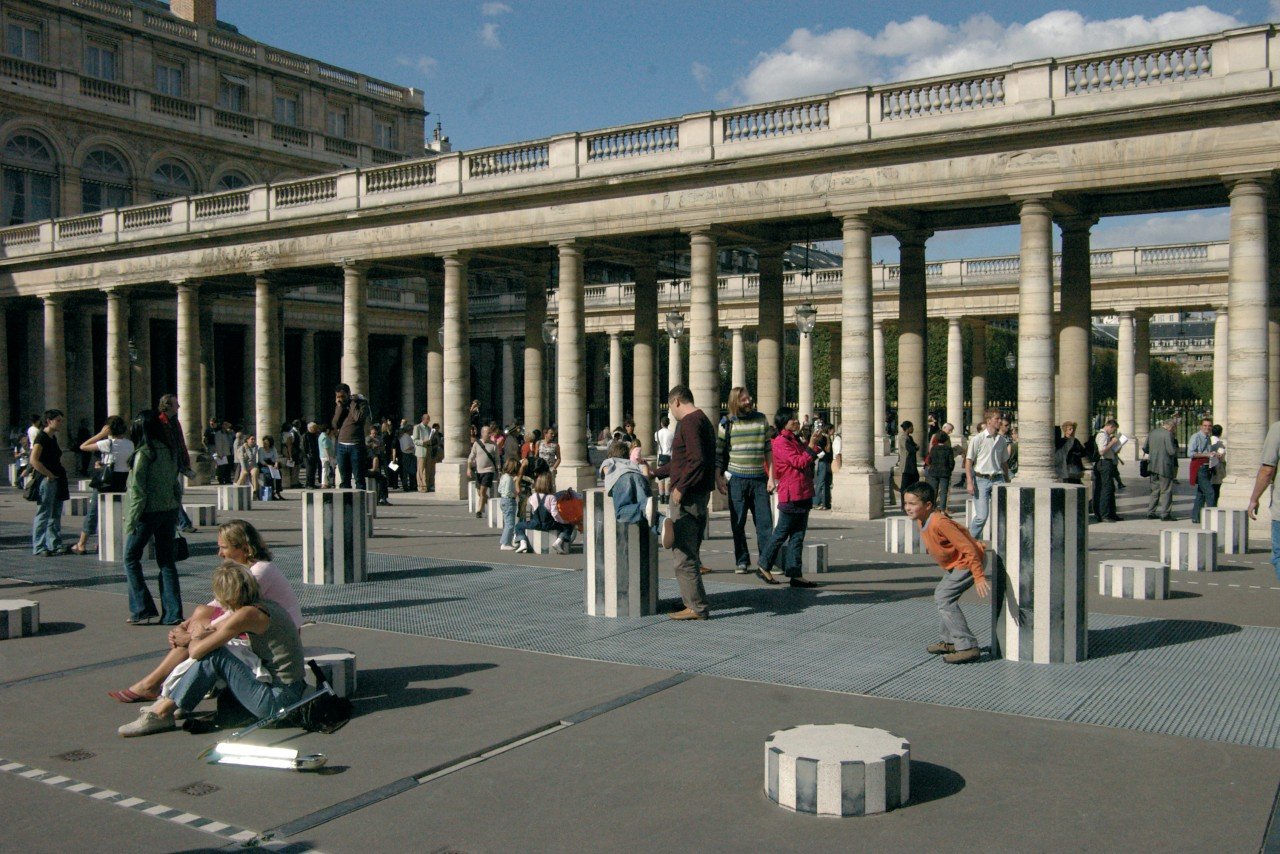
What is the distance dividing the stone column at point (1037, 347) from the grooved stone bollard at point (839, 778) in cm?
1517

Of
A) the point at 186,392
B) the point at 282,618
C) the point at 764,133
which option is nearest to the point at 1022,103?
the point at 764,133

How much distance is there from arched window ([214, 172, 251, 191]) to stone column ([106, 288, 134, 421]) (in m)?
14.5

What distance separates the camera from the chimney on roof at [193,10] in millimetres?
51125

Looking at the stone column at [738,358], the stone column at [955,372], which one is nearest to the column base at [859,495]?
the stone column at [955,372]

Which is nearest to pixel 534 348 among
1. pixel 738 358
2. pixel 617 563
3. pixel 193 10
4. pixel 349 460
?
pixel 349 460

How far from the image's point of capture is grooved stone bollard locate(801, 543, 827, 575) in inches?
515

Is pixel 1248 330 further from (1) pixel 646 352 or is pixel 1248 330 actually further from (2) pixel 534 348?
(2) pixel 534 348

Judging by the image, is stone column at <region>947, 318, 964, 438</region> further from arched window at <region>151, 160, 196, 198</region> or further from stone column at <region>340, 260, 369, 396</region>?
arched window at <region>151, 160, 196, 198</region>

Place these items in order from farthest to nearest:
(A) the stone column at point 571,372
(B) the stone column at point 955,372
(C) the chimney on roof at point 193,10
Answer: (C) the chimney on roof at point 193,10, (B) the stone column at point 955,372, (A) the stone column at point 571,372

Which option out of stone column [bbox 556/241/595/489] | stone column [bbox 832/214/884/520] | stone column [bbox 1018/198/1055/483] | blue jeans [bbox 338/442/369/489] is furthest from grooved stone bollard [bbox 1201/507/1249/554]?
stone column [bbox 556/241/595/489]

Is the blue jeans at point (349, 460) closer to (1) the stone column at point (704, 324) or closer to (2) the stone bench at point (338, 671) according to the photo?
(1) the stone column at point (704, 324)

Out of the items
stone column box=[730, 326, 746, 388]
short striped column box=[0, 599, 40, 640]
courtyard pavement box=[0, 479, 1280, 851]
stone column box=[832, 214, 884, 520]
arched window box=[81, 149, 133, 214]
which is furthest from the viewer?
stone column box=[730, 326, 746, 388]

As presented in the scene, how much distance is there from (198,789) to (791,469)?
25.1 ft

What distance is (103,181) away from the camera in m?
43.3
